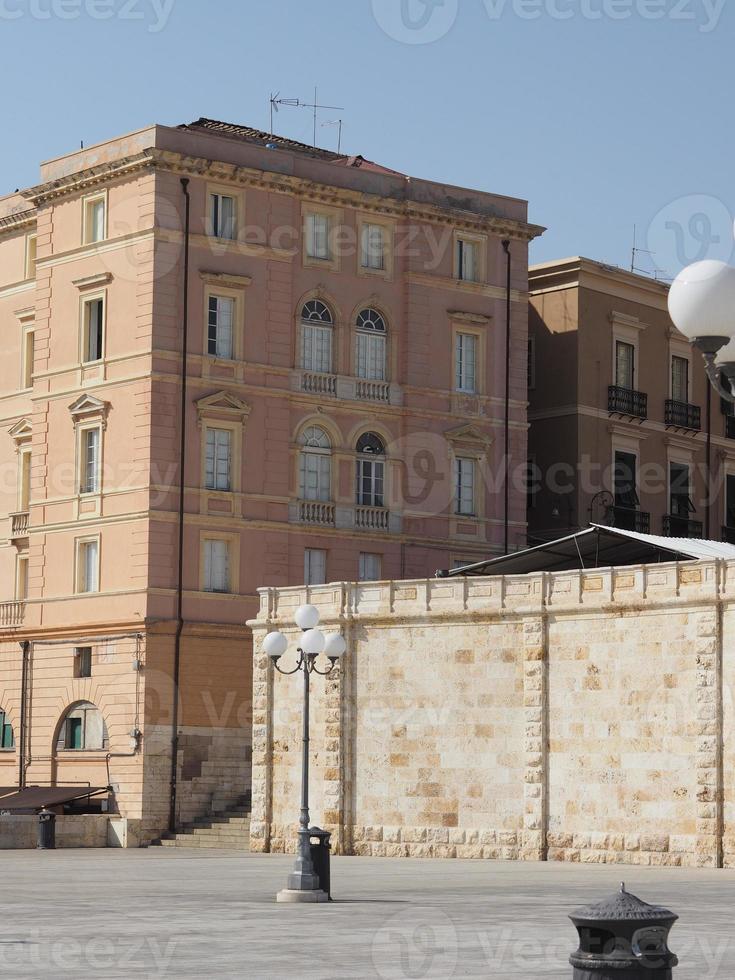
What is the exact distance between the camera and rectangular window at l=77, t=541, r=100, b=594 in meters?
52.8

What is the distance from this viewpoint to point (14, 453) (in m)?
57.4

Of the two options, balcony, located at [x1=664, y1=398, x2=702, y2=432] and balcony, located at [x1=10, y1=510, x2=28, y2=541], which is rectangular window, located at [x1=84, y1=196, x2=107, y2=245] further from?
balcony, located at [x1=664, y1=398, x2=702, y2=432]

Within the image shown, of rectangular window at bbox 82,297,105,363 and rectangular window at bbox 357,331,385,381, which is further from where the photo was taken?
rectangular window at bbox 357,331,385,381

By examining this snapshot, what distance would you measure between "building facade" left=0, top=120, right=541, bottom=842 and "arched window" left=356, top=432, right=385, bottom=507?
0.07 metres

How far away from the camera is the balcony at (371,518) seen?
54562 millimetres

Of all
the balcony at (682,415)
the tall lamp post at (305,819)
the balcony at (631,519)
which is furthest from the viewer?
the balcony at (682,415)

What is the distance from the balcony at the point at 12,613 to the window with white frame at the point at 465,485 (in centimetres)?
1288

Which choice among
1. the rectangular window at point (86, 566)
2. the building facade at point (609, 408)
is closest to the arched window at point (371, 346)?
the building facade at point (609, 408)

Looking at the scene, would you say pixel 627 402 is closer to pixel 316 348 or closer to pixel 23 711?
pixel 316 348

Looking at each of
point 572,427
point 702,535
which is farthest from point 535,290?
point 702,535

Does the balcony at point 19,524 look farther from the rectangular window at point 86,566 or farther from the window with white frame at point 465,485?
the window with white frame at point 465,485

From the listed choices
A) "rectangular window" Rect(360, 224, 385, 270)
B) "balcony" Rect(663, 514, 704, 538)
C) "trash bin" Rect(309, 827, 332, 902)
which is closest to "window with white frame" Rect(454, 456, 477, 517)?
"rectangular window" Rect(360, 224, 385, 270)

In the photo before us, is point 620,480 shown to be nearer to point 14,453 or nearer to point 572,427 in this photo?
point 572,427

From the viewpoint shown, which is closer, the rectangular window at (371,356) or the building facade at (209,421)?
the building facade at (209,421)
